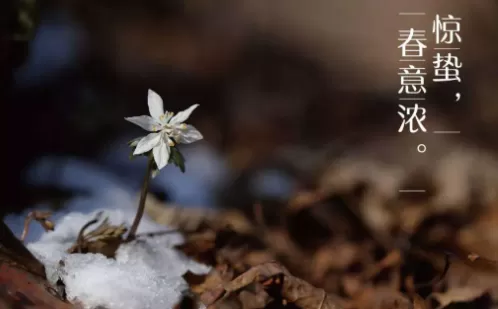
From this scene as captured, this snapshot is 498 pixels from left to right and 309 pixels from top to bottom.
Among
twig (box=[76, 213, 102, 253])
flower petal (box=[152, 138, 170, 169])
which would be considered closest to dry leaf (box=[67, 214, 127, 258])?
twig (box=[76, 213, 102, 253])

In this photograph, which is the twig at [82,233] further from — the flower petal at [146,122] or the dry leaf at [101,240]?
the flower petal at [146,122]

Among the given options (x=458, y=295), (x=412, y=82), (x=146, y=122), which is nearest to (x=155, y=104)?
(x=146, y=122)

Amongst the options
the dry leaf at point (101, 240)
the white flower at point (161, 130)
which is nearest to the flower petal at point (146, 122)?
the white flower at point (161, 130)

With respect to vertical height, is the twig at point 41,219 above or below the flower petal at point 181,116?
below

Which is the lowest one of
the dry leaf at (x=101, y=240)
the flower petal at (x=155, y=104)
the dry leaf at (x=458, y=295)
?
the dry leaf at (x=458, y=295)

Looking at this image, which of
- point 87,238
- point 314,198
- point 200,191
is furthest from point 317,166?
point 87,238

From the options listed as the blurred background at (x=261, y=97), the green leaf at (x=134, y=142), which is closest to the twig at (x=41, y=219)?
the blurred background at (x=261, y=97)
